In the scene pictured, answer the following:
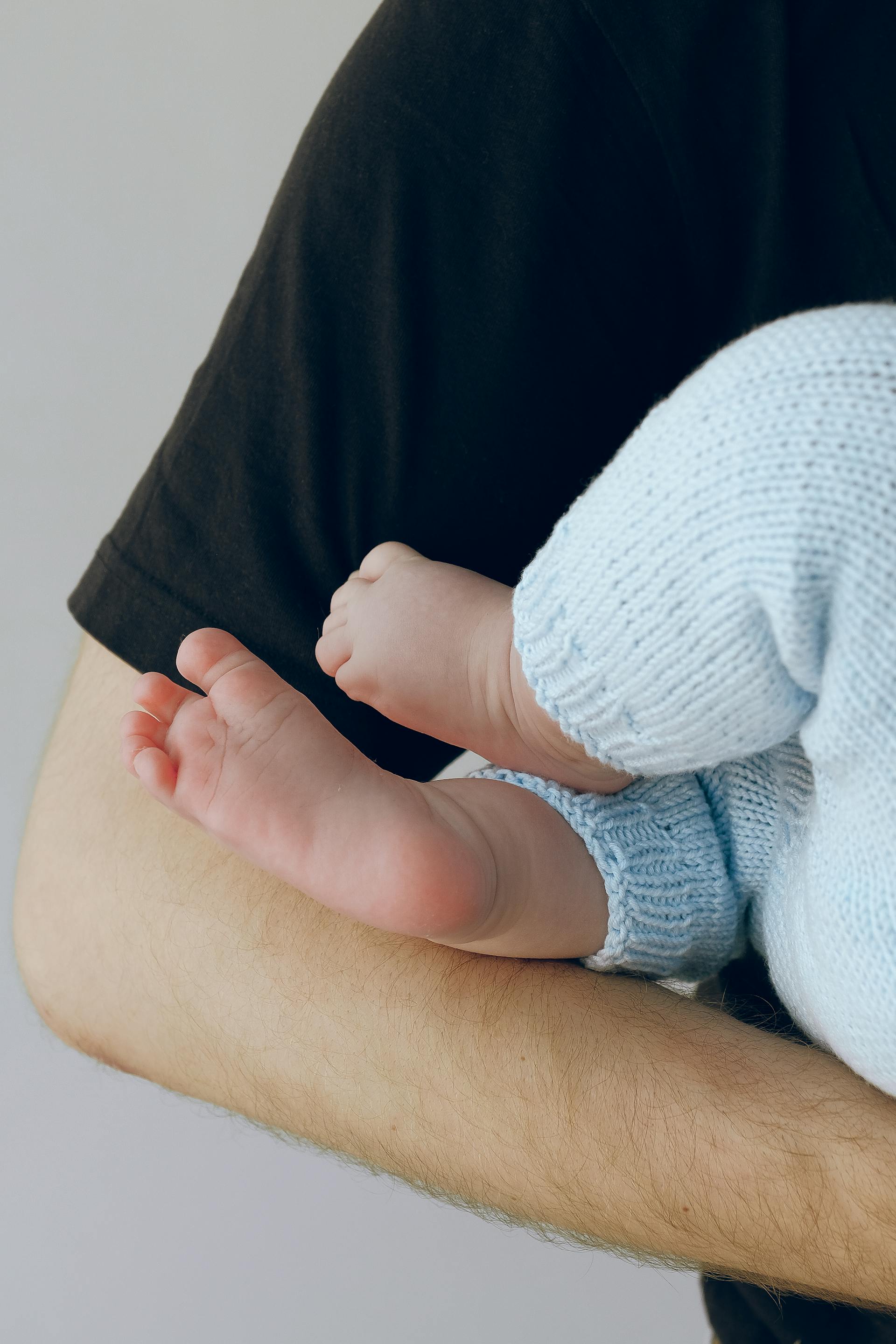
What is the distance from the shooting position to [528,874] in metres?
0.57

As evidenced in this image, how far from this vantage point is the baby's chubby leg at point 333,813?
525 millimetres

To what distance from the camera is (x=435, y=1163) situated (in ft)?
2.01

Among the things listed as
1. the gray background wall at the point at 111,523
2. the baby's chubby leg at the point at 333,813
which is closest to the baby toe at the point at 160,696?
the baby's chubby leg at the point at 333,813

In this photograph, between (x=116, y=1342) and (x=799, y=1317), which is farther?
(x=116, y=1342)

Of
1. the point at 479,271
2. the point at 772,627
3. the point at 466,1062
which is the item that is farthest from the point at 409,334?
the point at 466,1062

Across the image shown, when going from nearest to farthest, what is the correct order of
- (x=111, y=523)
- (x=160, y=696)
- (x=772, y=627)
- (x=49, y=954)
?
1. (x=772, y=627)
2. (x=160, y=696)
3. (x=49, y=954)
4. (x=111, y=523)

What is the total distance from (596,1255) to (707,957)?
3.49ft

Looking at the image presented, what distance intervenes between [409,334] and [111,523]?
79 centimetres

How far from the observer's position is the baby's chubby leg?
525 mm

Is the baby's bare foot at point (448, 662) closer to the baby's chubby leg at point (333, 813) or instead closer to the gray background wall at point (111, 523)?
the baby's chubby leg at point (333, 813)

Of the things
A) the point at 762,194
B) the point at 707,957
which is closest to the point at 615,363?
the point at 762,194

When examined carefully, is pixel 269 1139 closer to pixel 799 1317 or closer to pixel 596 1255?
pixel 596 1255

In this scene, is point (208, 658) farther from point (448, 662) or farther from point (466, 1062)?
point (466, 1062)

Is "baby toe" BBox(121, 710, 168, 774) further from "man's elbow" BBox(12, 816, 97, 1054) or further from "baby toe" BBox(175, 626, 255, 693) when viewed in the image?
"man's elbow" BBox(12, 816, 97, 1054)
